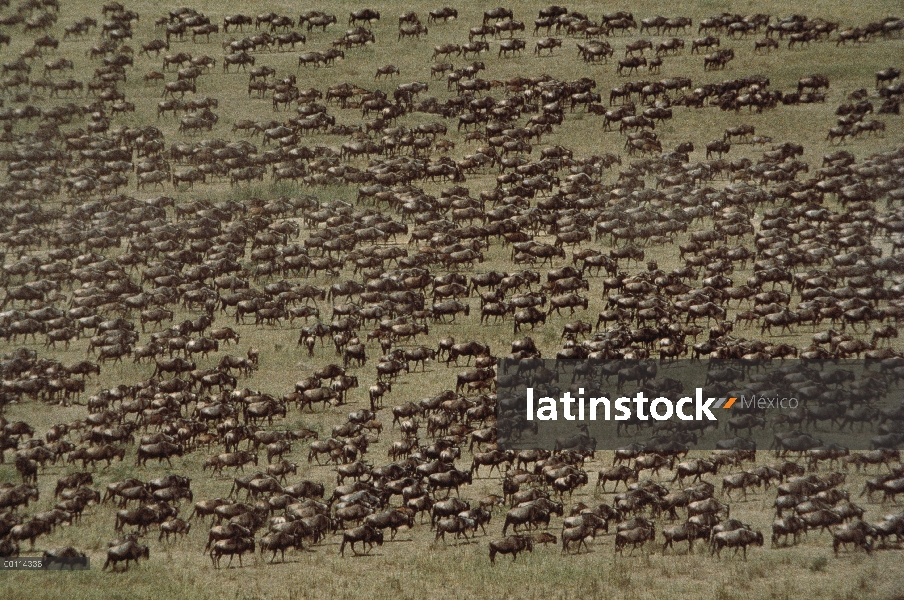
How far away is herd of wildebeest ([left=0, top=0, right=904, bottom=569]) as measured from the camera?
37.4 meters

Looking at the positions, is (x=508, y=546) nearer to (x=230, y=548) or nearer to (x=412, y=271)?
(x=230, y=548)

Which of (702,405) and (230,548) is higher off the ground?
(702,405)

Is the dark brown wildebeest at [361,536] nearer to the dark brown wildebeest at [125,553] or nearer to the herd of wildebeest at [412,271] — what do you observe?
the herd of wildebeest at [412,271]

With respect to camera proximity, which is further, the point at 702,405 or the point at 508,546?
the point at 702,405

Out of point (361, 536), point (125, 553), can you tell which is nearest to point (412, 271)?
point (361, 536)

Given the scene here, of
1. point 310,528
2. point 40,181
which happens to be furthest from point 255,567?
point 40,181

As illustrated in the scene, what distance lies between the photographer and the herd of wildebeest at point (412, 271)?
37.4m

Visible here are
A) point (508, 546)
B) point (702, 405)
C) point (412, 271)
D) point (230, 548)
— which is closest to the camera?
point (508, 546)

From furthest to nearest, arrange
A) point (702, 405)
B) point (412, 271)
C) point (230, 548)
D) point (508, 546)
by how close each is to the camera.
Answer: point (412, 271) → point (702, 405) → point (230, 548) → point (508, 546)

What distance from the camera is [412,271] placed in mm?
53594

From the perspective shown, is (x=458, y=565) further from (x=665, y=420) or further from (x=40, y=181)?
(x=40, y=181)

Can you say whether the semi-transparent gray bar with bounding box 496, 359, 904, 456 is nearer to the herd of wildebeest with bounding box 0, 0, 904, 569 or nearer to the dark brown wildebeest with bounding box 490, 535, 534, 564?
the herd of wildebeest with bounding box 0, 0, 904, 569

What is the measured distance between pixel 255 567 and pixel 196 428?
25.9 feet

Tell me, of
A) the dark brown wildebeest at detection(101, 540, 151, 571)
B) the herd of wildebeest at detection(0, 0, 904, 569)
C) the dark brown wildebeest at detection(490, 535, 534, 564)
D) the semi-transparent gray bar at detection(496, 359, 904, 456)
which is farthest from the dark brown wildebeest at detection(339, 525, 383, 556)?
the semi-transparent gray bar at detection(496, 359, 904, 456)
